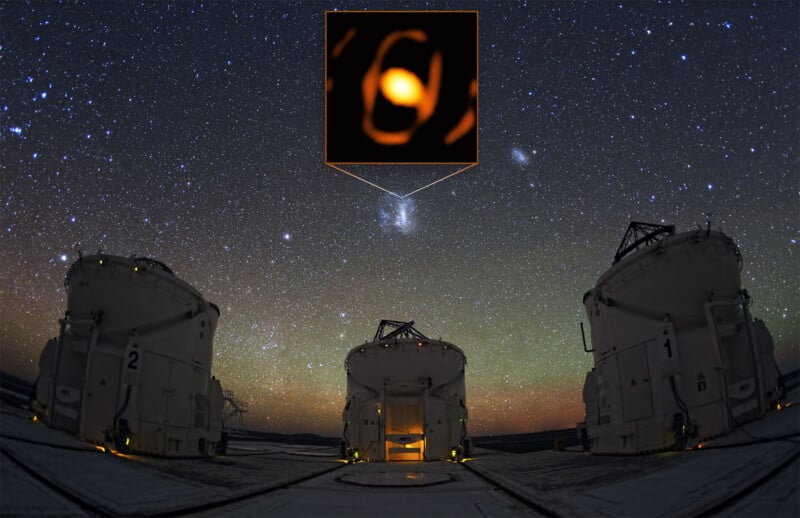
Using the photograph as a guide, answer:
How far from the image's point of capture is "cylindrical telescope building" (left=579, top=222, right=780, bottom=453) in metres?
13.8

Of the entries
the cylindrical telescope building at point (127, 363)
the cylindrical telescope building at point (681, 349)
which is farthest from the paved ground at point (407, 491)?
the cylindrical telescope building at point (127, 363)

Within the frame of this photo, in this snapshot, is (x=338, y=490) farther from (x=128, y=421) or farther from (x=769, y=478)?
(x=128, y=421)

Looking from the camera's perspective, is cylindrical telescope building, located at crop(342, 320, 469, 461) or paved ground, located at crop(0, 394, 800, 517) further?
cylindrical telescope building, located at crop(342, 320, 469, 461)

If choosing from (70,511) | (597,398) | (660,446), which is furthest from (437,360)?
(70,511)

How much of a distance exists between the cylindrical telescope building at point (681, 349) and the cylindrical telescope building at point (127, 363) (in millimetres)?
18305

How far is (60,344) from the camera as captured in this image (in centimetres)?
1435

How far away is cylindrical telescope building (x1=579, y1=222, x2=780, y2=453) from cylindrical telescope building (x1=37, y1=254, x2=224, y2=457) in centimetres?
1830

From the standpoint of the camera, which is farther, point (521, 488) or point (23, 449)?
point (521, 488)

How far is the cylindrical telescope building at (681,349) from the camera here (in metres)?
13.8

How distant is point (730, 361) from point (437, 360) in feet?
57.5

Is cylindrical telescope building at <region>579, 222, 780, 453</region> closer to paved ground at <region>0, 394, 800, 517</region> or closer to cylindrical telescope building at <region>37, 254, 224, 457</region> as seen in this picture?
paved ground at <region>0, 394, 800, 517</region>

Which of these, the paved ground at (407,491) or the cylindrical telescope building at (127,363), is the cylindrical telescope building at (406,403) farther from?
the paved ground at (407,491)

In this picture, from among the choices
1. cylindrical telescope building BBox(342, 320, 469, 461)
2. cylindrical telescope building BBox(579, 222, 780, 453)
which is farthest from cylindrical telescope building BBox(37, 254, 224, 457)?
cylindrical telescope building BBox(579, 222, 780, 453)

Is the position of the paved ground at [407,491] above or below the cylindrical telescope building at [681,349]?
below
